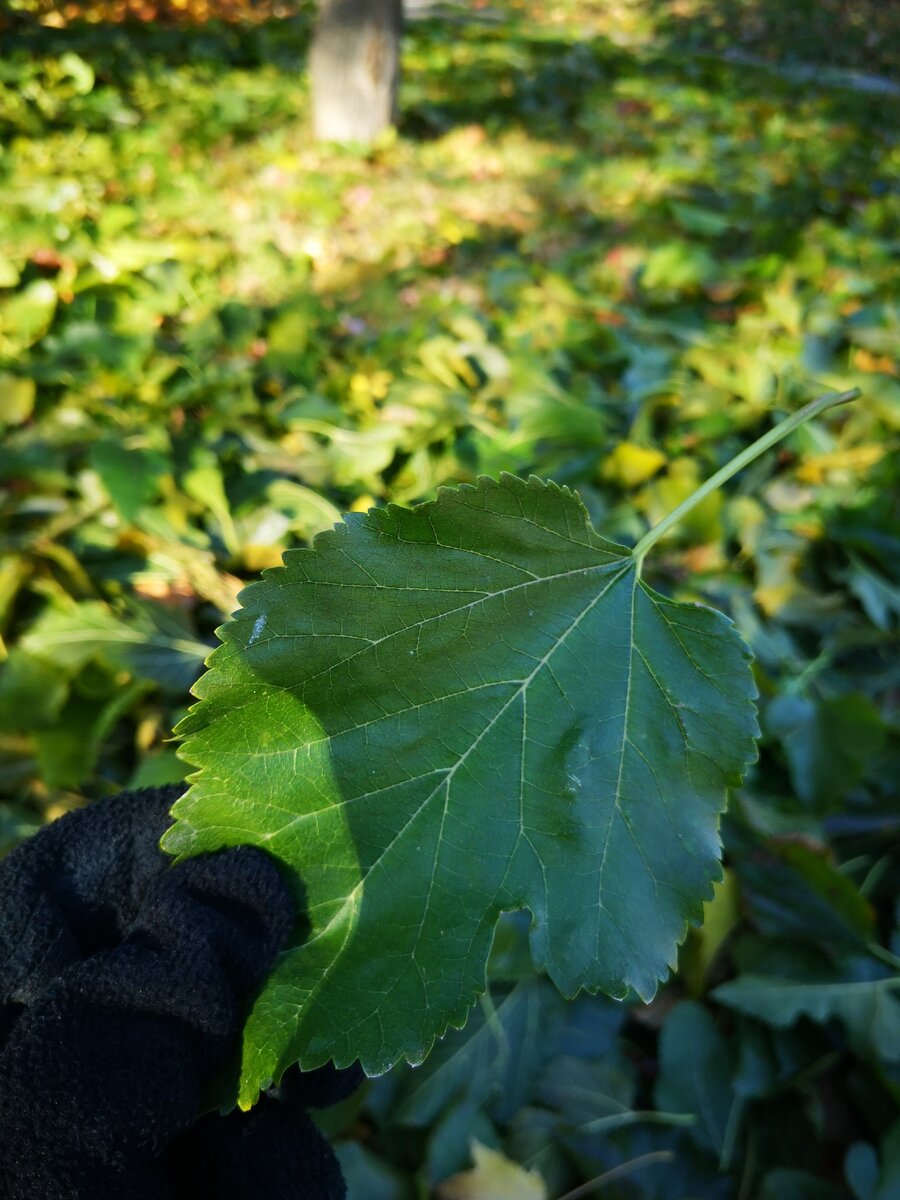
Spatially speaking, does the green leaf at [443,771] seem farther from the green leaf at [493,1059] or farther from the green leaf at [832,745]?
the green leaf at [832,745]

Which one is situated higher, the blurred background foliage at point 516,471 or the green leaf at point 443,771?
the green leaf at point 443,771

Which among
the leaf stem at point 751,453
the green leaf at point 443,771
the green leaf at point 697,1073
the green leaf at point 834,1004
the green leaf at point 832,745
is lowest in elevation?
the green leaf at point 697,1073

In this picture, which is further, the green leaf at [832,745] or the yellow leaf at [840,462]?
the yellow leaf at [840,462]

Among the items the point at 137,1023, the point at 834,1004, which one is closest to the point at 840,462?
the point at 834,1004

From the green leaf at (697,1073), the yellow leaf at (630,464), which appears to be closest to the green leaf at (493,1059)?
the green leaf at (697,1073)

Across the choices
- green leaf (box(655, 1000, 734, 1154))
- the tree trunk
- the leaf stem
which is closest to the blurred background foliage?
green leaf (box(655, 1000, 734, 1154))

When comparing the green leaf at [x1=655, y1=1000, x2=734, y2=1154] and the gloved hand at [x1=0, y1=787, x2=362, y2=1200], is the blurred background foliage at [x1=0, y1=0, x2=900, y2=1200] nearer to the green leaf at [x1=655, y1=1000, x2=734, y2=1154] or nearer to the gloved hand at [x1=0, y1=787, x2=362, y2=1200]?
the green leaf at [x1=655, y1=1000, x2=734, y2=1154]

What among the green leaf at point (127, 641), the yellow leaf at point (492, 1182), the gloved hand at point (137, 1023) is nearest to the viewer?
the gloved hand at point (137, 1023)
